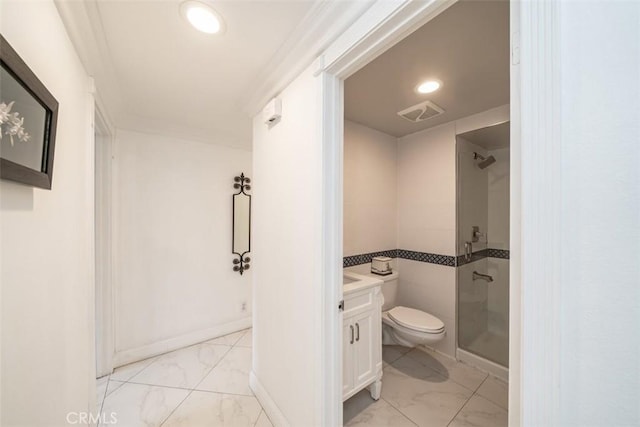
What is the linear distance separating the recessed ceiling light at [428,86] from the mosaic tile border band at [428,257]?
155 cm

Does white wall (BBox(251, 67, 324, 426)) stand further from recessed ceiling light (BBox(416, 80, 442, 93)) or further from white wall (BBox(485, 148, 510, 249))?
white wall (BBox(485, 148, 510, 249))

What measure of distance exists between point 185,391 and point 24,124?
1.94 meters

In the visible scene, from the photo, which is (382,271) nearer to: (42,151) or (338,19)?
(338,19)

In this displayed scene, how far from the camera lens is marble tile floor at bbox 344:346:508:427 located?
1.52m

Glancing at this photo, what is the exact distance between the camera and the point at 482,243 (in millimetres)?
2502

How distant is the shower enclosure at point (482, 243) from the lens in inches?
87.7

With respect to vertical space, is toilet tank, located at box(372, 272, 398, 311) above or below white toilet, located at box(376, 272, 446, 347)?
above

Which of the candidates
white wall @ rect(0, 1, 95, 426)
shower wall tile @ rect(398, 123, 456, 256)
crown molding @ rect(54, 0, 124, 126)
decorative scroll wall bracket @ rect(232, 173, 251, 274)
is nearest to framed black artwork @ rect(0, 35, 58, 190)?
white wall @ rect(0, 1, 95, 426)

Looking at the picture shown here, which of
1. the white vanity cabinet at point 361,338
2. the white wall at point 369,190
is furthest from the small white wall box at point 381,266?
the white vanity cabinet at point 361,338

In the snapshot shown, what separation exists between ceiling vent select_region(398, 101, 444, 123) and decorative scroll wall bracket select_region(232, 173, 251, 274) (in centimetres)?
185

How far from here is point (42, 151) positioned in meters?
0.77

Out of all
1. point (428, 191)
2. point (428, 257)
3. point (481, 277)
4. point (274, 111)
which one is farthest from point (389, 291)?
point (274, 111)

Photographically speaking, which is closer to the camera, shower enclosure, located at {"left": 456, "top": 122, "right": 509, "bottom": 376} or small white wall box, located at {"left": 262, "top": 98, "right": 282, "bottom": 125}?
small white wall box, located at {"left": 262, "top": 98, "right": 282, "bottom": 125}

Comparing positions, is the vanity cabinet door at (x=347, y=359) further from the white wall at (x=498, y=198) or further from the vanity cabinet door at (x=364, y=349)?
the white wall at (x=498, y=198)
